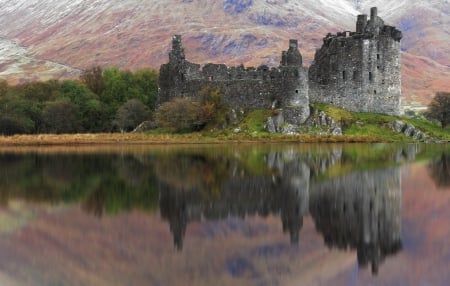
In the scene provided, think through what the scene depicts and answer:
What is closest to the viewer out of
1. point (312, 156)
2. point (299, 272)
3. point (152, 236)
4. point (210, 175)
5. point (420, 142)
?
point (299, 272)

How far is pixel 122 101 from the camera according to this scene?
2813 inches

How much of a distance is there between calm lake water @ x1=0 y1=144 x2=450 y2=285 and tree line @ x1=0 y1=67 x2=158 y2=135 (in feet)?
128

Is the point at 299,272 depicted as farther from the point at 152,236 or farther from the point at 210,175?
the point at 210,175

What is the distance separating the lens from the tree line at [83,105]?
66.2 meters

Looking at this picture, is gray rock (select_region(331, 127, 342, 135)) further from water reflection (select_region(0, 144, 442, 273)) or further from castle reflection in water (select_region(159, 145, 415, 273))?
castle reflection in water (select_region(159, 145, 415, 273))

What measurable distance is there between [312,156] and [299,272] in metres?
25.7

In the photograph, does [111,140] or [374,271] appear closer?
[374,271]

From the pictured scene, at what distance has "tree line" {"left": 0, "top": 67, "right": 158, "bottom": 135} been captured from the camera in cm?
6619

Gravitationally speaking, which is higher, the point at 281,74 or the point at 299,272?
the point at 281,74

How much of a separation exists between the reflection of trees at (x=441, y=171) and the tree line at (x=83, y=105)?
3633 cm

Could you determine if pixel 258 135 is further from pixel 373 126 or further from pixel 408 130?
pixel 408 130

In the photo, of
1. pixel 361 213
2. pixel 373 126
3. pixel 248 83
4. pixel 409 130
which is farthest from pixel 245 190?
pixel 248 83

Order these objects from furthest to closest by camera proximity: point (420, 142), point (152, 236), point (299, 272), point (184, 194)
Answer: point (420, 142)
point (184, 194)
point (152, 236)
point (299, 272)

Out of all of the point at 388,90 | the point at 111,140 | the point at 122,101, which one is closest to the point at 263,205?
the point at 111,140
